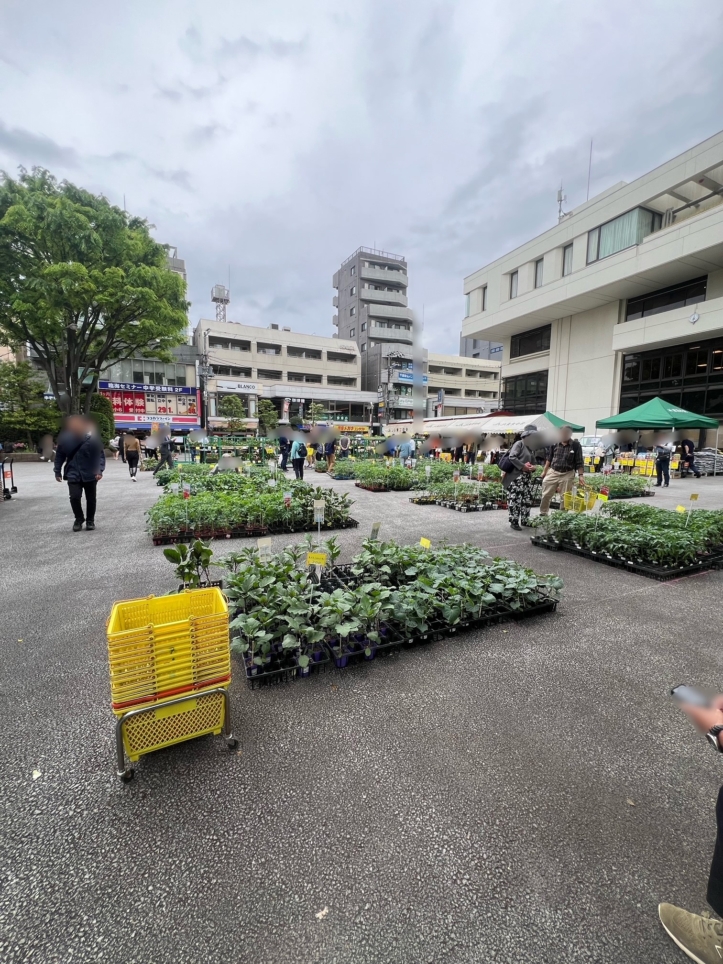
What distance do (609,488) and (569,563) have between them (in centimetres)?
756

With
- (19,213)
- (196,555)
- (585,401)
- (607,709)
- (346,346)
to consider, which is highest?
(346,346)

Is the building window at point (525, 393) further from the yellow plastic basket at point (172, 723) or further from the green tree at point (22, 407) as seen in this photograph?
the yellow plastic basket at point (172, 723)

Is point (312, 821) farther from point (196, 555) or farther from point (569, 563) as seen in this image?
point (569, 563)

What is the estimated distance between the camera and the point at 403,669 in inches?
121

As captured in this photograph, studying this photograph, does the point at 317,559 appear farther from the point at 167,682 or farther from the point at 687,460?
the point at 687,460

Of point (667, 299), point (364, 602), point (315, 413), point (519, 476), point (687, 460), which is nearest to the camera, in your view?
point (364, 602)

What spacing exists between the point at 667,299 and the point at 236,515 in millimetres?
29369

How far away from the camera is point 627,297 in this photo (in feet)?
86.6

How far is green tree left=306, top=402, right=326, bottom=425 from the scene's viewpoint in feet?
168

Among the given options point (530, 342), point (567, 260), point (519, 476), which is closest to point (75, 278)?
point (519, 476)

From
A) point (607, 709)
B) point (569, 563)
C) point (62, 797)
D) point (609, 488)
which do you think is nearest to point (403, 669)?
point (607, 709)

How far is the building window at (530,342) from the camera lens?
3209cm

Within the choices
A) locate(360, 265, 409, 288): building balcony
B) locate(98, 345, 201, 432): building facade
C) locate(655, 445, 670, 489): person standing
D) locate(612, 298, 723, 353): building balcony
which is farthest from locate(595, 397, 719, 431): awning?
locate(360, 265, 409, 288): building balcony

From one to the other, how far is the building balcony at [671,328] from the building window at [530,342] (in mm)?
6458
